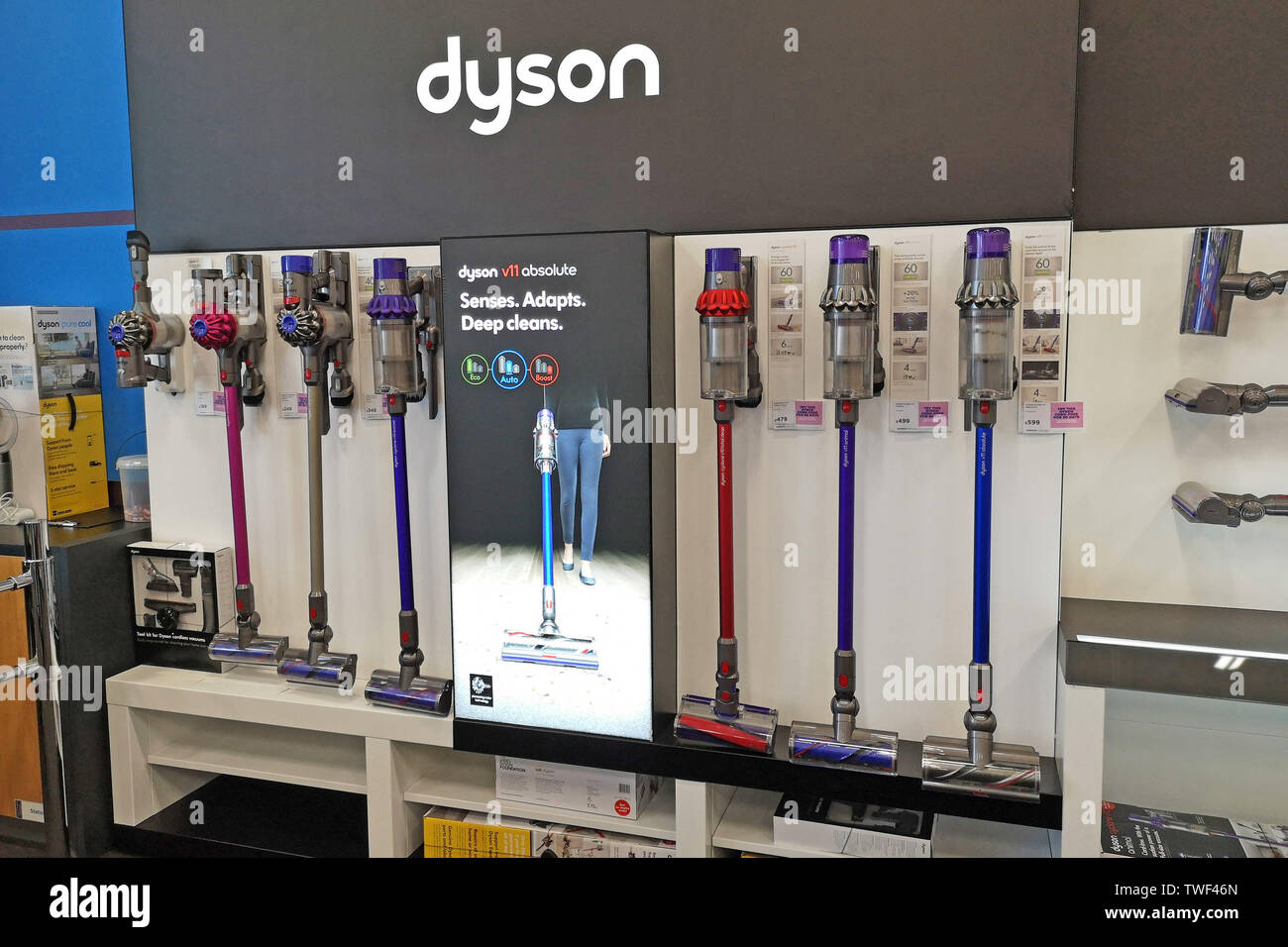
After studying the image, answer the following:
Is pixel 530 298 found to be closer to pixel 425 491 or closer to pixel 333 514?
pixel 425 491

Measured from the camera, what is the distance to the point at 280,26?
288 cm

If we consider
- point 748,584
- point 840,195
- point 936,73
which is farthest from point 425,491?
point 936,73

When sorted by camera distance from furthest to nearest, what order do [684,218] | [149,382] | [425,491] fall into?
1. [149,382]
2. [425,491]
3. [684,218]

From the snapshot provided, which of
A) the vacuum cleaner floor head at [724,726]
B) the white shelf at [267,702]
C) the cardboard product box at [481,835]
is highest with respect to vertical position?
the vacuum cleaner floor head at [724,726]

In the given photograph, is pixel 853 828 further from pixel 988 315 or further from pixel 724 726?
pixel 988 315

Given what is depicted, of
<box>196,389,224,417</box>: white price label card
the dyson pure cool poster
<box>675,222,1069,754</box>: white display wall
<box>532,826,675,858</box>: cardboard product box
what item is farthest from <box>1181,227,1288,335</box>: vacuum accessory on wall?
<box>196,389,224,417</box>: white price label card

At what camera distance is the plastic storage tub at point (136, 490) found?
3.25 meters

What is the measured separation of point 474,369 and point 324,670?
97 centimetres

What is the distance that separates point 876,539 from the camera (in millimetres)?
2498

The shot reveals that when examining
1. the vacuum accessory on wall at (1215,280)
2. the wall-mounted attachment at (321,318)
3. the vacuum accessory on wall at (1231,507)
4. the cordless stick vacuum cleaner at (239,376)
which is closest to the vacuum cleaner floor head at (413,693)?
the cordless stick vacuum cleaner at (239,376)

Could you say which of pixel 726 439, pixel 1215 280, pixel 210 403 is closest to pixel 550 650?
pixel 726 439

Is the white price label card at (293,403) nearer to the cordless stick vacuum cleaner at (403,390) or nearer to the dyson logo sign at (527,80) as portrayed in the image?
the cordless stick vacuum cleaner at (403,390)

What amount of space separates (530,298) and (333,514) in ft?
3.21

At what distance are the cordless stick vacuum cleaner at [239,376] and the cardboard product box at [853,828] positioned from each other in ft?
4.88
